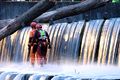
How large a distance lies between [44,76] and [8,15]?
1065cm

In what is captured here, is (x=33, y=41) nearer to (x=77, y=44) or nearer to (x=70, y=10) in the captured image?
(x=77, y=44)

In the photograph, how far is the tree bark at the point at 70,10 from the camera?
20.8 metres

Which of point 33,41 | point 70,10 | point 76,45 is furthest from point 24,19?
point 76,45

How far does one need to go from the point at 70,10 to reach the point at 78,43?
128 centimetres

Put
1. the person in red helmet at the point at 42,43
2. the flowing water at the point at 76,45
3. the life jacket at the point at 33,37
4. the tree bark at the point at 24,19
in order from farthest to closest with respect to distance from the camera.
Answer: the flowing water at the point at 76,45
the tree bark at the point at 24,19
the person in red helmet at the point at 42,43
the life jacket at the point at 33,37

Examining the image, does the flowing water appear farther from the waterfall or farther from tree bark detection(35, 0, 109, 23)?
tree bark detection(35, 0, 109, 23)

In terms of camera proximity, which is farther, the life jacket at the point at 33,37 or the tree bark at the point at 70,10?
the tree bark at the point at 70,10

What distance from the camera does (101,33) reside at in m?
20.5

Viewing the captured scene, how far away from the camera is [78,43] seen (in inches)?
823

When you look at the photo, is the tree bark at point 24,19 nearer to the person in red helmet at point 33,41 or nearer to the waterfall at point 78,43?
the person in red helmet at point 33,41

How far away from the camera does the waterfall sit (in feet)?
64.8

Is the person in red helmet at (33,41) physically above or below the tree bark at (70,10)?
below

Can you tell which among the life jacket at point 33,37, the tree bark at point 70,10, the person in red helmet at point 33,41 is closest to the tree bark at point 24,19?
the person in red helmet at point 33,41

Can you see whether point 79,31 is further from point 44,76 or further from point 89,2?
point 44,76
